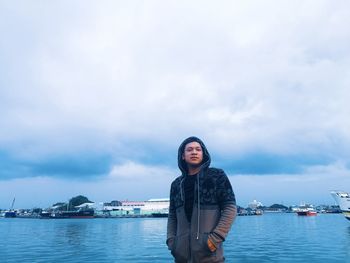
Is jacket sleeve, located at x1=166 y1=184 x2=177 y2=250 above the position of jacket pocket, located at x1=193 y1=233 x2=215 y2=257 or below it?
above

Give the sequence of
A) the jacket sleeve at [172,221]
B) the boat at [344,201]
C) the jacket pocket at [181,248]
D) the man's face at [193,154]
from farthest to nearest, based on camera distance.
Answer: the boat at [344,201] → the jacket sleeve at [172,221] → the man's face at [193,154] → the jacket pocket at [181,248]

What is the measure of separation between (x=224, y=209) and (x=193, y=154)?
0.60m

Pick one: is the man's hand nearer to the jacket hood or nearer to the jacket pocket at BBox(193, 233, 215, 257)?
the jacket pocket at BBox(193, 233, 215, 257)

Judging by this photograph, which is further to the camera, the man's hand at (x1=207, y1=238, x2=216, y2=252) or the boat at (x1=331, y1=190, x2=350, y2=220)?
the boat at (x1=331, y1=190, x2=350, y2=220)

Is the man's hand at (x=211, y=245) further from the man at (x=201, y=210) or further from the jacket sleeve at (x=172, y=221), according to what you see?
the jacket sleeve at (x=172, y=221)

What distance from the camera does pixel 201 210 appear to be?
2.98 m

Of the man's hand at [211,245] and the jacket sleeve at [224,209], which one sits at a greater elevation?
the jacket sleeve at [224,209]

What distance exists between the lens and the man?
2875 millimetres

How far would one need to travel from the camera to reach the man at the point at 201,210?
113 inches

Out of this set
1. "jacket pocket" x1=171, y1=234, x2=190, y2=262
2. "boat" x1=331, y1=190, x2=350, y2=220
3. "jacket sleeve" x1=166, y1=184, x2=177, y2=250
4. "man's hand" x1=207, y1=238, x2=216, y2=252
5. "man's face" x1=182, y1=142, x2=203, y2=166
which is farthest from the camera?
"boat" x1=331, y1=190, x2=350, y2=220

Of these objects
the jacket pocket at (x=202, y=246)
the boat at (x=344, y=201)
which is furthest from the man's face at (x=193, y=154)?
the boat at (x=344, y=201)

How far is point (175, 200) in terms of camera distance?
11.0 ft

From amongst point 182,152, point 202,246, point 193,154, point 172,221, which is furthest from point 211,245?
point 182,152

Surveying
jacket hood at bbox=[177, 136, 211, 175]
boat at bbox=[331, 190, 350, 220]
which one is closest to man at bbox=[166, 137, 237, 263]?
jacket hood at bbox=[177, 136, 211, 175]
